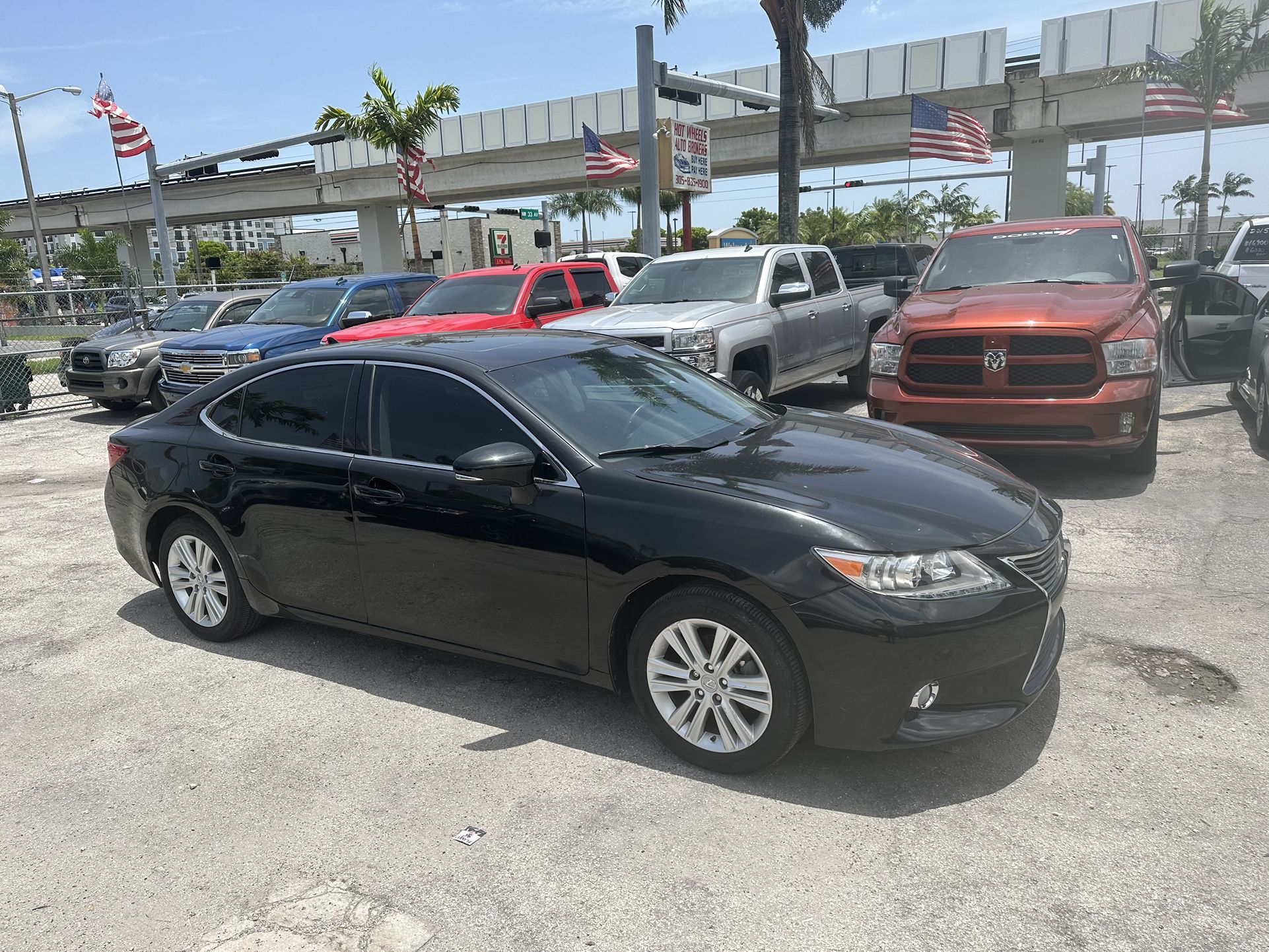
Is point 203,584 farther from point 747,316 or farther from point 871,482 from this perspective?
point 747,316

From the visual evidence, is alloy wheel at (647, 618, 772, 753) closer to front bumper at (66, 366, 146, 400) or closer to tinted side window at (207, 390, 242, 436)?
tinted side window at (207, 390, 242, 436)

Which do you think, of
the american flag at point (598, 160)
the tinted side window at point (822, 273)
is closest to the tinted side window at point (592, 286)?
the tinted side window at point (822, 273)

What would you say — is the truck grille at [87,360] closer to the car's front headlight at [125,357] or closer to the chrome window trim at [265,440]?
the car's front headlight at [125,357]

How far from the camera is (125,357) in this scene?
1388 centimetres

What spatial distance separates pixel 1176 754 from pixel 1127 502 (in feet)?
12.6

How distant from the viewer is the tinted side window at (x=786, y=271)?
10.2 metres

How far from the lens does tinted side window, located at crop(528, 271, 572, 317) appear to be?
12.1 meters

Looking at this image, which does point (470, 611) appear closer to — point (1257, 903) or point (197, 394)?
point (197, 394)

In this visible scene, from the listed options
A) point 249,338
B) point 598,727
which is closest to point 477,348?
point 598,727

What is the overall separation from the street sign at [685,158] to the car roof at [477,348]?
1409cm

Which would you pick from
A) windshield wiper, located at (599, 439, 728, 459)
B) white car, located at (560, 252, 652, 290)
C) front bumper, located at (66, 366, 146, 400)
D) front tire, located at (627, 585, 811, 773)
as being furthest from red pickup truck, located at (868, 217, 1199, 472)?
front bumper, located at (66, 366, 146, 400)

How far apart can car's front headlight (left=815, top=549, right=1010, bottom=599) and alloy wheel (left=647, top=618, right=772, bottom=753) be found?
1.44 feet

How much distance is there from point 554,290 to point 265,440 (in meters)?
7.93

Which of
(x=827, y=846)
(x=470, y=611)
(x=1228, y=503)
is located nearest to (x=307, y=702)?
(x=470, y=611)
